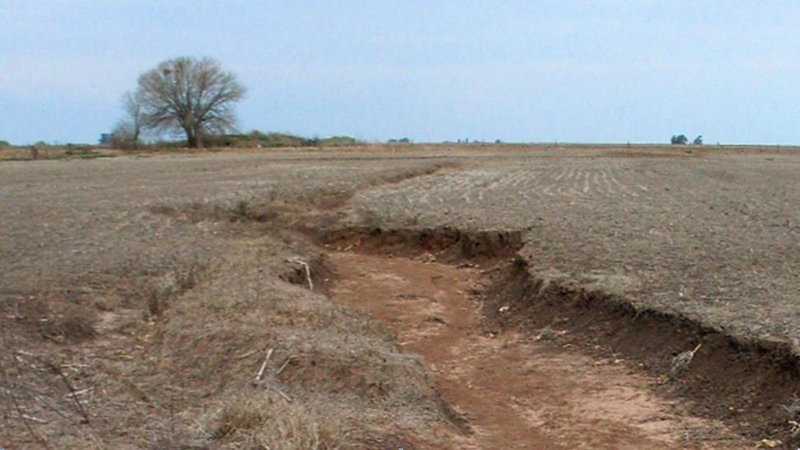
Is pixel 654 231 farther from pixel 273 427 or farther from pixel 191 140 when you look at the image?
pixel 191 140

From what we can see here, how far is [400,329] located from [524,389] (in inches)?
94.4

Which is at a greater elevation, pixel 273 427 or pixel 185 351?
pixel 273 427

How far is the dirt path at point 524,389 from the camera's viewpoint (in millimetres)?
5766

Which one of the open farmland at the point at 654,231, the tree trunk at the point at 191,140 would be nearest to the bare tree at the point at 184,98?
the tree trunk at the point at 191,140

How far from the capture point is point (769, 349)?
20.5 ft

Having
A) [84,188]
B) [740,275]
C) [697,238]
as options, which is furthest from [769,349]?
[84,188]

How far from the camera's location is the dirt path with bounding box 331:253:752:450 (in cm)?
577

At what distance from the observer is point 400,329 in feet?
30.3

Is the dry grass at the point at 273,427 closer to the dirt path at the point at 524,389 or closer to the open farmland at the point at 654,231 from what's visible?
the dirt path at the point at 524,389

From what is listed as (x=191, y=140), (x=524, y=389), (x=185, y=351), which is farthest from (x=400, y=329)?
(x=191, y=140)

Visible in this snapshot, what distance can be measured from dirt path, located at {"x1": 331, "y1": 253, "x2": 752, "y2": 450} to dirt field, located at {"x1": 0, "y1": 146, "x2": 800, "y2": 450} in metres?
0.03

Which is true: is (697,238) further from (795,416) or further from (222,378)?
(222,378)

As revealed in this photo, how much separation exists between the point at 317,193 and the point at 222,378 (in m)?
12.9

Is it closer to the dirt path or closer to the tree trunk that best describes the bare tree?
the tree trunk
